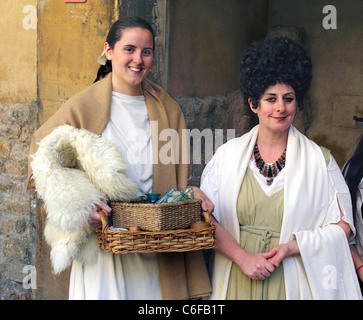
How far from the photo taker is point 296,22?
611cm

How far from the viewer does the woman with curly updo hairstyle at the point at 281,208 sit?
9.33ft

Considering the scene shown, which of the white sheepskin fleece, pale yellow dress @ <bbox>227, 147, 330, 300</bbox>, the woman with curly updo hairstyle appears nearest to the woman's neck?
the woman with curly updo hairstyle

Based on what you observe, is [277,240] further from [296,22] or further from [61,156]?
[296,22]

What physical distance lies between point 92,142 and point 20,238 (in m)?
1.98

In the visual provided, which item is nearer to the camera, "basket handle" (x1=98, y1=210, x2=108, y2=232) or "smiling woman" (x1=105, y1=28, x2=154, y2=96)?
"basket handle" (x1=98, y1=210, x2=108, y2=232)

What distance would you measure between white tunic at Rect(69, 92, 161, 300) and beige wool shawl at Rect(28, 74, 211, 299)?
0.04 m

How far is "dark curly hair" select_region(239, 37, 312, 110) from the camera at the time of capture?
9.50 feet

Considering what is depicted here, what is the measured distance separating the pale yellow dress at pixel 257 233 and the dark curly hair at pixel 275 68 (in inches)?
17.7

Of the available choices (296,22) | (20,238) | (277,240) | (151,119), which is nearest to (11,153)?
(20,238)

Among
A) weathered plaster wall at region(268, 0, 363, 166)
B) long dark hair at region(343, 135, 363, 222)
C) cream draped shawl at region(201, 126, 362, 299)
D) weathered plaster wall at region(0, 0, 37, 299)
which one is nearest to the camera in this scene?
cream draped shawl at region(201, 126, 362, 299)

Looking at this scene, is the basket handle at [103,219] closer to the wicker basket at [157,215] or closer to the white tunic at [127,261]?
the wicker basket at [157,215]

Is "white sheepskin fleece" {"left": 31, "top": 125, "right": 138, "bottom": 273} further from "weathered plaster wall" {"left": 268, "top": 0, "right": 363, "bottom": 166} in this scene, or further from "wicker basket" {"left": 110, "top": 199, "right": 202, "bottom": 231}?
"weathered plaster wall" {"left": 268, "top": 0, "right": 363, "bottom": 166}

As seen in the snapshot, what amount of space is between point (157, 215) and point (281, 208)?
2.08 feet

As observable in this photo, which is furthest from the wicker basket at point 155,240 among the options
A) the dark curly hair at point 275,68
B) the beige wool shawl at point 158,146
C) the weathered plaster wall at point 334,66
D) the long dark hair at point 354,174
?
the weathered plaster wall at point 334,66
